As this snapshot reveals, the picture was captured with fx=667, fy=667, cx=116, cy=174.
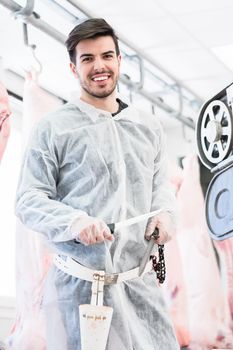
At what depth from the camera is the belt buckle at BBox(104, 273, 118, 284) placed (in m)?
1.45

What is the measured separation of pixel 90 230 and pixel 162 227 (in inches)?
9.1

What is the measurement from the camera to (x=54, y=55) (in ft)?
9.36

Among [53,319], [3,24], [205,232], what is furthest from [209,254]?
[53,319]

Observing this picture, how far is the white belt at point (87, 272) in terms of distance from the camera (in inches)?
57.1

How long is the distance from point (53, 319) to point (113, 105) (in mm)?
537

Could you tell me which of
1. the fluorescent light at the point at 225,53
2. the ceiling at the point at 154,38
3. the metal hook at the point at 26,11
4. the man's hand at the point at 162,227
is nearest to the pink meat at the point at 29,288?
the metal hook at the point at 26,11

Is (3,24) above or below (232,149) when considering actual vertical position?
above

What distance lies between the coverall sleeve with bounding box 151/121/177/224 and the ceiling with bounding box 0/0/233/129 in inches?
30.1

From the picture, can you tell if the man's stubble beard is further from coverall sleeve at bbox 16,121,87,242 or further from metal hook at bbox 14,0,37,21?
metal hook at bbox 14,0,37,21

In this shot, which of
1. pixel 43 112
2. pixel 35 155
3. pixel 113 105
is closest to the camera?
pixel 35 155

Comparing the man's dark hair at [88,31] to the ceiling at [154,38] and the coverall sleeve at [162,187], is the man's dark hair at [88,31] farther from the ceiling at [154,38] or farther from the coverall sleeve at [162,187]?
the ceiling at [154,38]

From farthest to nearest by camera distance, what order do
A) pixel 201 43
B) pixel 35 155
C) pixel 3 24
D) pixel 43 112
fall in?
pixel 201 43 < pixel 3 24 < pixel 43 112 < pixel 35 155

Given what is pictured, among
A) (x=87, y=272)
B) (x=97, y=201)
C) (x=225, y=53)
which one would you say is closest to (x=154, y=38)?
(x=225, y=53)

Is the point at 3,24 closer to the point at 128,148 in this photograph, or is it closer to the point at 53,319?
the point at 128,148
